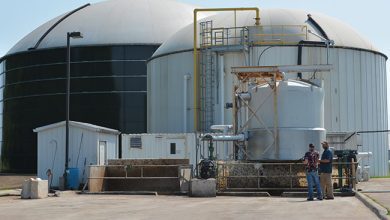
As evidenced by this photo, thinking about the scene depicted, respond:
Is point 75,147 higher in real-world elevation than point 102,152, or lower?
higher

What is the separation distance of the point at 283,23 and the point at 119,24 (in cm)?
2158

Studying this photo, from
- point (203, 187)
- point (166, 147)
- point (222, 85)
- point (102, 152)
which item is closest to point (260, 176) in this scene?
point (203, 187)

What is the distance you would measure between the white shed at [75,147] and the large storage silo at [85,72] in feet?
68.9

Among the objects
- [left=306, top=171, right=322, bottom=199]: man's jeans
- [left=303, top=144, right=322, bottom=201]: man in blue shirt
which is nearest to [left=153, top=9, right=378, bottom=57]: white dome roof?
[left=303, top=144, right=322, bottom=201]: man in blue shirt

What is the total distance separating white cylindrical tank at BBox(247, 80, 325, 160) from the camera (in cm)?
2427

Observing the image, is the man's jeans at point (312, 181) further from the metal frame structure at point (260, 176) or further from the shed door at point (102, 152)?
the shed door at point (102, 152)

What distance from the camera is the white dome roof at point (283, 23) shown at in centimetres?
3534

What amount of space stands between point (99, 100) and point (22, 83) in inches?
317

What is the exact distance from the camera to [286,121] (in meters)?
24.4

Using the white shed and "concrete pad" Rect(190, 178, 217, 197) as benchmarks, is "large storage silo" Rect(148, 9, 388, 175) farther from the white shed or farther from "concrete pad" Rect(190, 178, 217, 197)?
"concrete pad" Rect(190, 178, 217, 197)

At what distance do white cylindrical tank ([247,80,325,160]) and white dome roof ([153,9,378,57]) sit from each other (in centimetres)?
1038

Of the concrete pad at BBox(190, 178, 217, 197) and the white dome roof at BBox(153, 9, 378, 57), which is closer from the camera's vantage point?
the concrete pad at BBox(190, 178, 217, 197)

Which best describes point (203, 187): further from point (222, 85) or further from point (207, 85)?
point (207, 85)

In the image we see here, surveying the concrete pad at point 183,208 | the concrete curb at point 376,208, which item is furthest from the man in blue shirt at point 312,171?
the concrete curb at point 376,208
